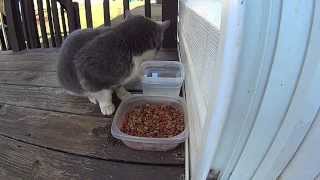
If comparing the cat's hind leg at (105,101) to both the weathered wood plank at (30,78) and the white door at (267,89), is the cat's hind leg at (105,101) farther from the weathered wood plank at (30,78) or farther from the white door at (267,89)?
the white door at (267,89)

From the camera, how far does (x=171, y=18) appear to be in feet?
7.51

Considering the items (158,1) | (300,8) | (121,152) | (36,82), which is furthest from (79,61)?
(158,1)

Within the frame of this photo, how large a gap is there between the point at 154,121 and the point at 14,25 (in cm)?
208

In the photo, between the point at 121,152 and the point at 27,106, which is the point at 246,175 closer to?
the point at 121,152

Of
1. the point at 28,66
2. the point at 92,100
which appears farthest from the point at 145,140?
the point at 28,66

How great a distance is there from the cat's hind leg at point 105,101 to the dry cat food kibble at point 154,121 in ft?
0.42

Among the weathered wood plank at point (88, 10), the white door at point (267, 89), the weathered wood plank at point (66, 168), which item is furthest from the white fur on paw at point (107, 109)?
the weathered wood plank at point (88, 10)

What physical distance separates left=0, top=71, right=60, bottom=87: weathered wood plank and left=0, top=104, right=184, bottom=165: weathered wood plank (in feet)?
1.07

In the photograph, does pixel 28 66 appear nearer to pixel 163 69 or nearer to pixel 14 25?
pixel 14 25

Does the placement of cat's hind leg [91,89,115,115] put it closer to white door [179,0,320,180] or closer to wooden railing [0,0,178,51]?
white door [179,0,320,180]

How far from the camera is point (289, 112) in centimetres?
42

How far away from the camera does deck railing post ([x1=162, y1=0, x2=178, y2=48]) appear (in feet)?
7.36

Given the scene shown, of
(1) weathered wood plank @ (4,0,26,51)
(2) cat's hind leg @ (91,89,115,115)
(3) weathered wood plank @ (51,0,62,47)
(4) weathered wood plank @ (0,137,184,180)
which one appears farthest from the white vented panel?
(1) weathered wood plank @ (4,0,26,51)

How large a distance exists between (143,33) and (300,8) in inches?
38.8
